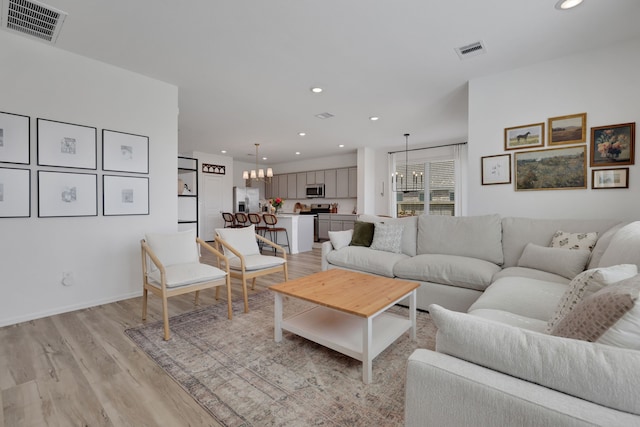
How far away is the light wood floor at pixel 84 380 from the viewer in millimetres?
1485

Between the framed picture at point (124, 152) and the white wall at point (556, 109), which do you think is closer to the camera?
the white wall at point (556, 109)

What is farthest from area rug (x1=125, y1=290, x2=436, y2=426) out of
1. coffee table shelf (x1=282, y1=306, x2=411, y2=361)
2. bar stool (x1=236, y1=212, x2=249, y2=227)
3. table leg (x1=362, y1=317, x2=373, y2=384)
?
bar stool (x1=236, y1=212, x2=249, y2=227)

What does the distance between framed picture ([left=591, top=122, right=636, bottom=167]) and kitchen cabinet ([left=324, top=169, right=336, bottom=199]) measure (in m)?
6.04

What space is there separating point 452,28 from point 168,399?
11.3 feet

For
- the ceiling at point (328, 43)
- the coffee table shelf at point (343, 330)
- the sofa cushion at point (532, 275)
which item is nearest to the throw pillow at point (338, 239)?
the coffee table shelf at point (343, 330)

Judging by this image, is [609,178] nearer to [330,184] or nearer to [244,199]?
[330,184]

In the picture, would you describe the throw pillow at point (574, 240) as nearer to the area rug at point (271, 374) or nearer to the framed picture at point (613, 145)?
the framed picture at point (613, 145)

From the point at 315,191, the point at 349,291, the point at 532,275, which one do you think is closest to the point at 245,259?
the point at 349,291

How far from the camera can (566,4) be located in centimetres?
221

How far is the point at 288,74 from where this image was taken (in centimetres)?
335

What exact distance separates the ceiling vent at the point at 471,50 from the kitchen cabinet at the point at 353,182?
5.08 meters

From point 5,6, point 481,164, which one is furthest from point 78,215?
point 481,164

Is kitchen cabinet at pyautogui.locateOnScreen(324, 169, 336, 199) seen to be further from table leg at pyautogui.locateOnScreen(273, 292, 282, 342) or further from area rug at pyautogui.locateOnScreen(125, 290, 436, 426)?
table leg at pyautogui.locateOnScreen(273, 292, 282, 342)

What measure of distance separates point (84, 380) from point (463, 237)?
11.1 ft
